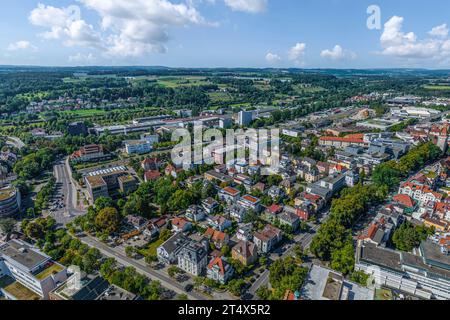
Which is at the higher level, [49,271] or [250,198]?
[250,198]

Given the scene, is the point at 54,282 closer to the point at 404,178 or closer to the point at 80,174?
the point at 80,174

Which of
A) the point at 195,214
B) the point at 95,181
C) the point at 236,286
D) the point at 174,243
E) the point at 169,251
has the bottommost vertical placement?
the point at 236,286

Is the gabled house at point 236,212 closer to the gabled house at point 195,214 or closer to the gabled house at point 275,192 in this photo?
the gabled house at point 195,214

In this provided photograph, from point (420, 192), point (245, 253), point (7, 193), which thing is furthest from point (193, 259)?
point (420, 192)

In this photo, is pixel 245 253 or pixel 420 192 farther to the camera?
pixel 420 192

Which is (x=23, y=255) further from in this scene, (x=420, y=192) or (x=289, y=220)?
(x=420, y=192)

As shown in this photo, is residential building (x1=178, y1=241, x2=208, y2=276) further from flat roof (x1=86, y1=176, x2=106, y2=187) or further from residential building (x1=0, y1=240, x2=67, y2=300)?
flat roof (x1=86, y1=176, x2=106, y2=187)

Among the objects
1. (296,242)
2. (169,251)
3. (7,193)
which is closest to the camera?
(169,251)

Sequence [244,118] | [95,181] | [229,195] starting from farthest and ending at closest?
1. [244,118]
2. [95,181]
3. [229,195]
